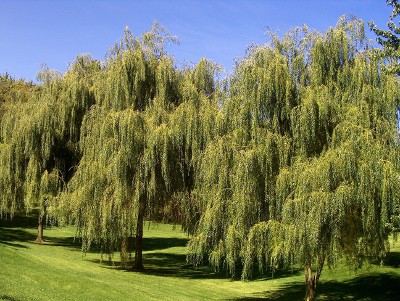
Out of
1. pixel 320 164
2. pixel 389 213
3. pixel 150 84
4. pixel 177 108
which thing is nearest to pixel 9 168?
pixel 150 84

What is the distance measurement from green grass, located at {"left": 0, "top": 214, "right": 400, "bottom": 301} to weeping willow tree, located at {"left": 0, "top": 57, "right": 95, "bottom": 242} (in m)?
3.78

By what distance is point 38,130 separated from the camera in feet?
87.9

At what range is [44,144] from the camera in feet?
87.8

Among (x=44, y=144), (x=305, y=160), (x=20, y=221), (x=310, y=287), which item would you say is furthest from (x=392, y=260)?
(x=20, y=221)

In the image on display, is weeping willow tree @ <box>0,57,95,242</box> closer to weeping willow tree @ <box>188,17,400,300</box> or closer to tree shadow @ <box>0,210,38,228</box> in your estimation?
tree shadow @ <box>0,210,38,228</box>

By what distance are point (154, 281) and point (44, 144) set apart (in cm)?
1176

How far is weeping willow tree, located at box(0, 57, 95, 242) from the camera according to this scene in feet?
87.2

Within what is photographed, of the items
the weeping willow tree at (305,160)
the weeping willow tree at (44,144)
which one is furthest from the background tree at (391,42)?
the weeping willow tree at (44,144)

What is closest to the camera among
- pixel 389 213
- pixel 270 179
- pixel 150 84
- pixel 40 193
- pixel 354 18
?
pixel 389 213

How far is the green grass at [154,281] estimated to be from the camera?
1450cm

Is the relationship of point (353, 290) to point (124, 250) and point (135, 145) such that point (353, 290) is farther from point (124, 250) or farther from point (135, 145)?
point (135, 145)

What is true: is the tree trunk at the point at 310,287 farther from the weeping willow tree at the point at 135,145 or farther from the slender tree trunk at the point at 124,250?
the slender tree trunk at the point at 124,250

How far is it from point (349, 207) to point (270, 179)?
2.76m

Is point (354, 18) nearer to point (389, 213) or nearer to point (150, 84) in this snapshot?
point (389, 213)
